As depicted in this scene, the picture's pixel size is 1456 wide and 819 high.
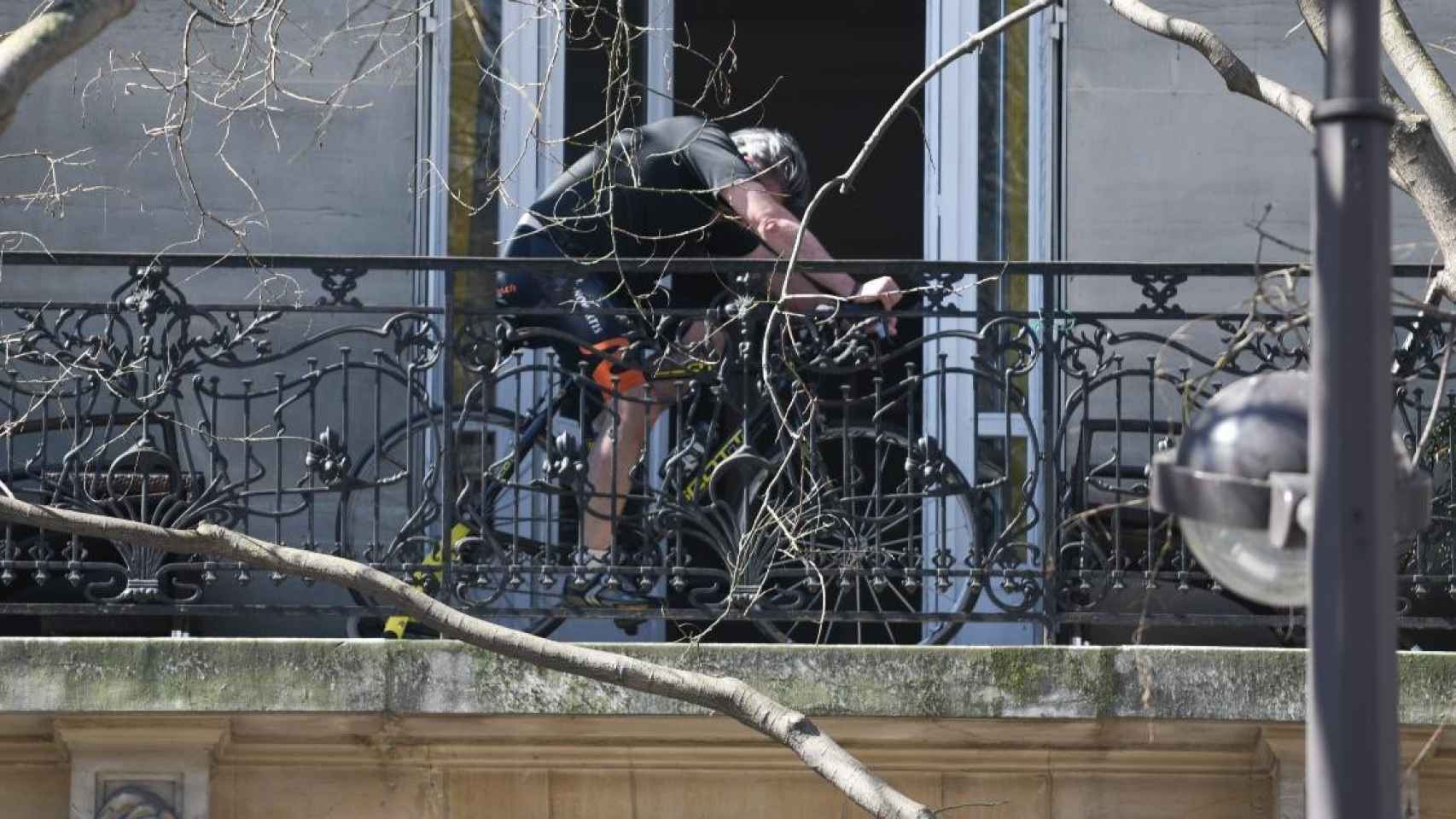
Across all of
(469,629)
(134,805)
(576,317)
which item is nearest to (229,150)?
(576,317)

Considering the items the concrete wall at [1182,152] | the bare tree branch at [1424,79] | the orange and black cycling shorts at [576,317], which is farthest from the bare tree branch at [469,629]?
the concrete wall at [1182,152]

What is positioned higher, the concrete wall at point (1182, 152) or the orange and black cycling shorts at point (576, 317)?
the concrete wall at point (1182, 152)

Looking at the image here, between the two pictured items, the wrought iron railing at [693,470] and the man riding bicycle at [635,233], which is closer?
the wrought iron railing at [693,470]

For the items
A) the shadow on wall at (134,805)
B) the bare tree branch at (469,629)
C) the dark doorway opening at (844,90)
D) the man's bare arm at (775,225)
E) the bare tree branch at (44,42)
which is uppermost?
the dark doorway opening at (844,90)

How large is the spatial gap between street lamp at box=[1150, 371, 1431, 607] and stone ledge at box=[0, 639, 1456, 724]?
8.91 feet

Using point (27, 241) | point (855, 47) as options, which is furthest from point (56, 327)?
point (855, 47)

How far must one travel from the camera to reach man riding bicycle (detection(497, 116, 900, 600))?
7195 millimetres

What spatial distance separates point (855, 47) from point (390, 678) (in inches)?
291

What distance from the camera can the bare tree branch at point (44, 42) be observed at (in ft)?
16.7

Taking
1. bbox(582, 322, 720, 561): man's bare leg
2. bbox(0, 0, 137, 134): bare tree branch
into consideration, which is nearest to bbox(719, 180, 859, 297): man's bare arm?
bbox(582, 322, 720, 561): man's bare leg

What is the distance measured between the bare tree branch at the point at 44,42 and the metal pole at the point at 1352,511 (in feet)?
8.98

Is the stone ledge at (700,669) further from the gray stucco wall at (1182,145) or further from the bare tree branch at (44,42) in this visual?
the gray stucco wall at (1182,145)

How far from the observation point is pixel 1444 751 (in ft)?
23.1

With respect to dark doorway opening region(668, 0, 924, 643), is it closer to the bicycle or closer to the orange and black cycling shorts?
the orange and black cycling shorts
